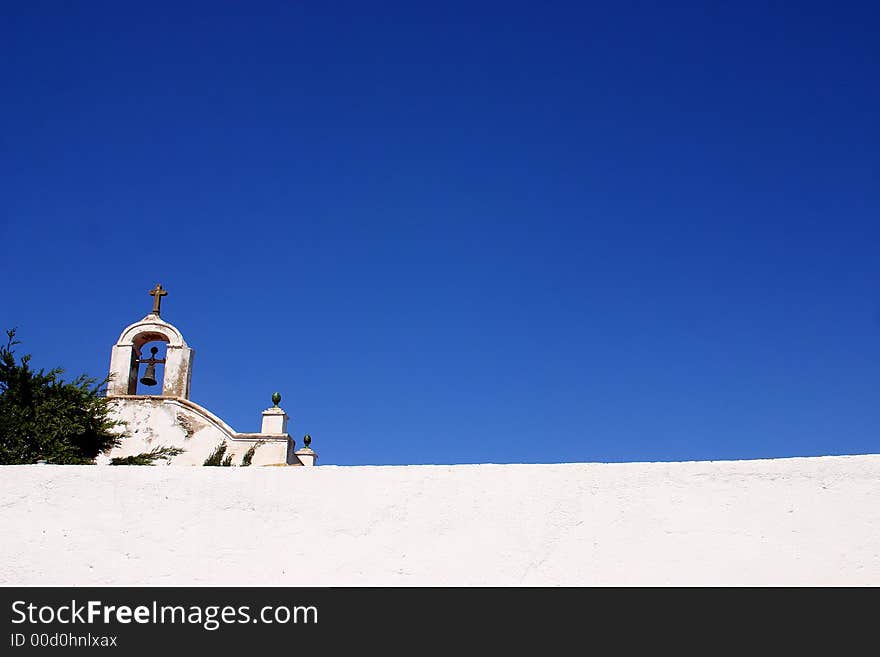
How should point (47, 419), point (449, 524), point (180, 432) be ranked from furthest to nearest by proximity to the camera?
point (180, 432), point (47, 419), point (449, 524)

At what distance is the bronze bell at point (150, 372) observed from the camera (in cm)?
1602

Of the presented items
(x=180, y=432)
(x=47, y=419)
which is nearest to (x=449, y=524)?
(x=47, y=419)

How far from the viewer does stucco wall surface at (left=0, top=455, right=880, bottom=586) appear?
355 centimetres

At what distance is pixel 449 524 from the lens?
12.4 ft

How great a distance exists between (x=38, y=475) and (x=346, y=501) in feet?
4.74

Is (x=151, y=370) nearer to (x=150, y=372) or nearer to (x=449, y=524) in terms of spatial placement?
(x=150, y=372)

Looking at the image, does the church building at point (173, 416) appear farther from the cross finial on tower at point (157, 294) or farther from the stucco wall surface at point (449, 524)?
the stucco wall surface at point (449, 524)

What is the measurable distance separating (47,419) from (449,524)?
604cm

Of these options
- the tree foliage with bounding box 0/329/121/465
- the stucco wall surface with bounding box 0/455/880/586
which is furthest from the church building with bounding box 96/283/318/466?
the stucco wall surface with bounding box 0/455/880/586

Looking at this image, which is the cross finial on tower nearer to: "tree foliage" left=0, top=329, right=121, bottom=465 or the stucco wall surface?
"tree foliage" left=0, top=329, right=121, bottom=465
